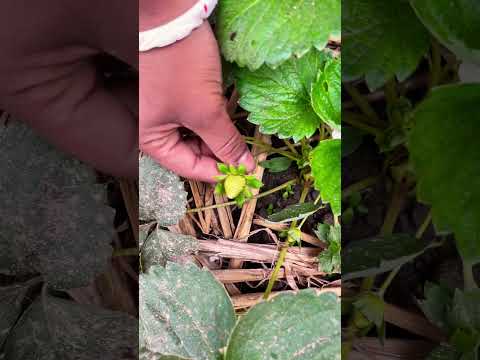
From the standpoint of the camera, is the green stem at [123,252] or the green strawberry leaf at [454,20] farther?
the green stem at [123,252]

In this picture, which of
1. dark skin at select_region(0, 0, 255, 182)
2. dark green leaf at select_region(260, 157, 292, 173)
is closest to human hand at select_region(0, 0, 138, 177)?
dark skin at select_region(0, 0, 255, 182)

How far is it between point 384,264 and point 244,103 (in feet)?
0.53

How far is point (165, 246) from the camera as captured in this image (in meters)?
0.41

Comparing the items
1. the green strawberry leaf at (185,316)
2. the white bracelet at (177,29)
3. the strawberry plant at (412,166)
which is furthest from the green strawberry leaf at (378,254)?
the white bracelet at (177,29)

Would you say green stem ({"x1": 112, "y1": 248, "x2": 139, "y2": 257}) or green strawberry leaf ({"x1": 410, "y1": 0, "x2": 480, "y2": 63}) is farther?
green stem ({"x1": 112, "y1": 248, "x2": 139, "y2": 257})

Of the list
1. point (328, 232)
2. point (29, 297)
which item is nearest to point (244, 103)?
point (328, 232)

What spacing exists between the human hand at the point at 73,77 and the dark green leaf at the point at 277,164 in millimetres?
105

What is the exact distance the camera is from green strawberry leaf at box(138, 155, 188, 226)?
1.33 ft

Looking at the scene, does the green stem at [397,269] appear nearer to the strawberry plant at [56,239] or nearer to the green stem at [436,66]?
the green stem at [436,66]

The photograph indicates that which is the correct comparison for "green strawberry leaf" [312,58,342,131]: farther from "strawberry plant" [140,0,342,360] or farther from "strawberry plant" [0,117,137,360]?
"strawberry plant" [0,117,137,360]

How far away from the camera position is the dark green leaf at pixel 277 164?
0.39 meters

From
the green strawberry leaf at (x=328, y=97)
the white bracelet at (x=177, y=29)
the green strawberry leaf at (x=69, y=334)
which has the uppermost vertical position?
the white bracelet at (x=177, y=29)

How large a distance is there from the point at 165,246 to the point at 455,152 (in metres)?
0.23

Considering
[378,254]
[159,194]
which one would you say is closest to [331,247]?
[378,254]
